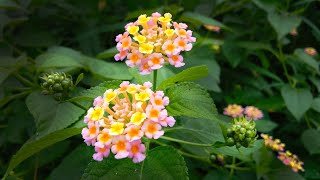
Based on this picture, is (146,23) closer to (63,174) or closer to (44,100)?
(44,100)

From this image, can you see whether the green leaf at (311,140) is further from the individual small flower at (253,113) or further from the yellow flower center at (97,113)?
the yellow flower center at (97,113)

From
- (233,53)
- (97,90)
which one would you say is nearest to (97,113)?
(97,90)

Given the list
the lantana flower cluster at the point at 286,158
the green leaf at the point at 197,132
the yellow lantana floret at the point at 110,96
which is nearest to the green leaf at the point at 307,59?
the lantana flower cluster at the point at 286,158

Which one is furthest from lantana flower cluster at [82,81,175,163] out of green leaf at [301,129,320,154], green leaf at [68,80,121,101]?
green leaf at [301,129,320,154]

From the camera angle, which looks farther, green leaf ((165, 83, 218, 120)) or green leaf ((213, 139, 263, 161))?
green leaf ((213, 139, 263, 161))

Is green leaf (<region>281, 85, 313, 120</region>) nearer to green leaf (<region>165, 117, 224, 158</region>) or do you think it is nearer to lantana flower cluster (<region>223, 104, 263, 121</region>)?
lantana flower cluster (<region>223, 104, 263, 121</region>)

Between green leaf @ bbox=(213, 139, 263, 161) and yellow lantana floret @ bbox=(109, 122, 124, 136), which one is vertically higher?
yellow lantana floret @ bbox=(109, 122, 124, 136)
